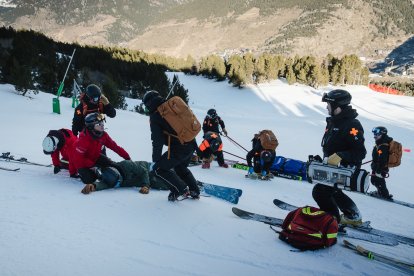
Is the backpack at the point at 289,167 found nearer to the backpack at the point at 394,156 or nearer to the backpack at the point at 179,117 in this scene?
the backpack at the point at 394,156

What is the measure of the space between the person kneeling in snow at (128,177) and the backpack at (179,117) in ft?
3.51

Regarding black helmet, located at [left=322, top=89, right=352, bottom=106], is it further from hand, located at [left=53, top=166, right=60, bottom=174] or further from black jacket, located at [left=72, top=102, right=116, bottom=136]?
hand, located at [left=53, top=166, right=60, bottom=174]

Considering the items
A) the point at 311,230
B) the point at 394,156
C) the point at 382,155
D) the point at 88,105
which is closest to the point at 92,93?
the point at 88,105

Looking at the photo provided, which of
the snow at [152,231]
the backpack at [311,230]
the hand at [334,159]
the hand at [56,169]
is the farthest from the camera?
the hand at [56,169]

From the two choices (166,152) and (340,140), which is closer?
(340,140)

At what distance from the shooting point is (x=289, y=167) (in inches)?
349

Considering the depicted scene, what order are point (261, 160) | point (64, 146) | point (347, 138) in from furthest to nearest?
point (261, 160), point (64, 146), point (347, 138)

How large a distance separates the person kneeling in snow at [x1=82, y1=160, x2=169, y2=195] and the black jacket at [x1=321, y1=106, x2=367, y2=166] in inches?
95.1

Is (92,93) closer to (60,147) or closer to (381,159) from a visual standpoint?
(60,147)

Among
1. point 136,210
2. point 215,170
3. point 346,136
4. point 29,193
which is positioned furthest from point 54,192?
point 215,170

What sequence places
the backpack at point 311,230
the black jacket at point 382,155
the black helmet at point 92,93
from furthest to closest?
the black jacket at point 382,155 < the black helmet at point 92,93 < the backpack at point 311,230

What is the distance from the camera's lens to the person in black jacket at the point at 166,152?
4.30 metres

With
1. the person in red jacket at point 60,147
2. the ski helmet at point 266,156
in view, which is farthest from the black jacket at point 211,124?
the person in red jacket at point 60,147

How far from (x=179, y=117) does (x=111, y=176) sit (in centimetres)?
157
